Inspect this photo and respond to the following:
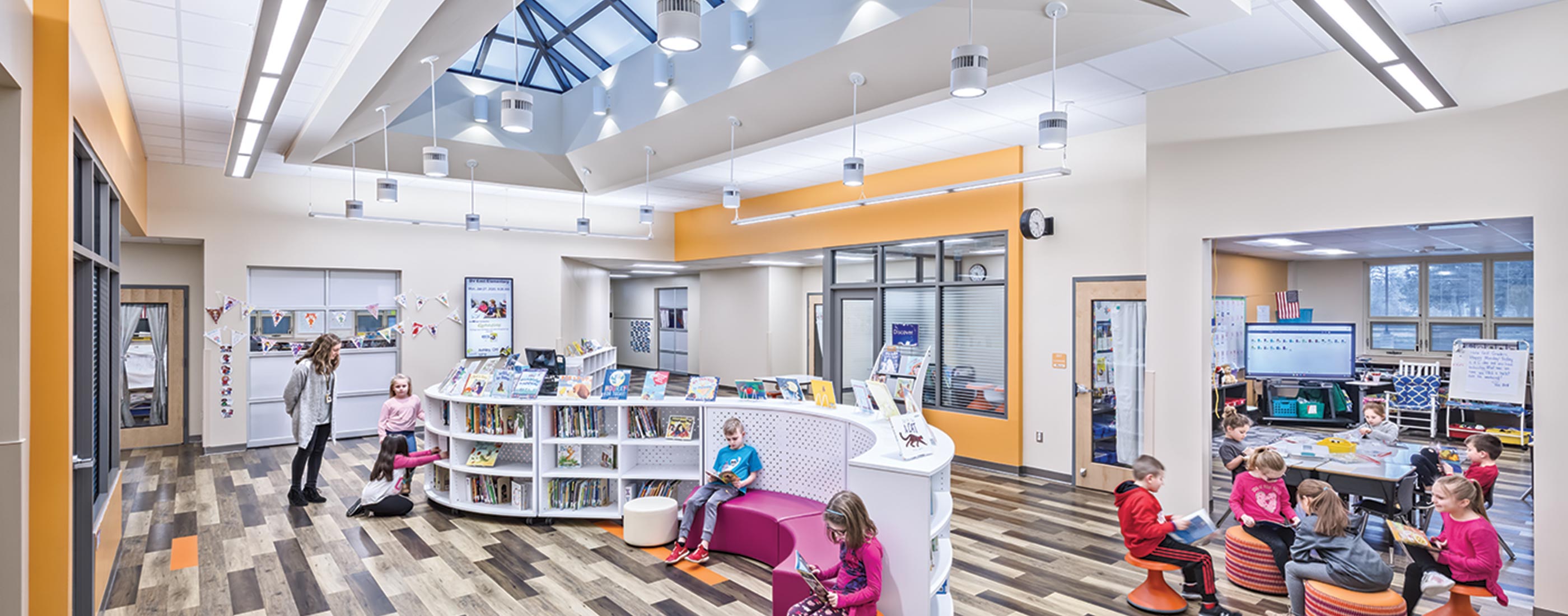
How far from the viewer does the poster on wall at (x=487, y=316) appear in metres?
9.93

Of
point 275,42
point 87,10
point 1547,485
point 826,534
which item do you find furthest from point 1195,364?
point 87,10

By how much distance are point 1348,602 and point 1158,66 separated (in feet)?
11.2

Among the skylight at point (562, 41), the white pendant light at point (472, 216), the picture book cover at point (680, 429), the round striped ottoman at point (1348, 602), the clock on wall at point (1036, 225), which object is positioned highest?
the skylight at point (562, 41)

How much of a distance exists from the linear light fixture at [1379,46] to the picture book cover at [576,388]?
4.92 meters

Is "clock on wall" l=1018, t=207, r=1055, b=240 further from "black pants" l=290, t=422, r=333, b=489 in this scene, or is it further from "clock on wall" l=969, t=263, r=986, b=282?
"black pants" l=290, t=422, r=333, b=489

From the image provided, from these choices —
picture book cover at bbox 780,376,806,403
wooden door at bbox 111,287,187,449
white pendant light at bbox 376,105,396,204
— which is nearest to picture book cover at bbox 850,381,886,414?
picture book cover at bbox 780,376,806,403

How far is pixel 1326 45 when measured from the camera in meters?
4.53

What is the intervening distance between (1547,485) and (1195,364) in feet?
6.20

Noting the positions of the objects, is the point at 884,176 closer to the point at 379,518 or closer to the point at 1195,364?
the point at 1195,364

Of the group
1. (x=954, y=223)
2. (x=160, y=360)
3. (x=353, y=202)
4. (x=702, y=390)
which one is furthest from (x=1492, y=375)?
(x=160, y=360)

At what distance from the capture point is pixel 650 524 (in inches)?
200

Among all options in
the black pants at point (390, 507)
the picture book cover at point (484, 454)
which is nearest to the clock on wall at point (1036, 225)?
the picture book cover at point (484, 454)

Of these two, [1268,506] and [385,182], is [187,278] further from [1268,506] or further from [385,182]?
[1268,506]

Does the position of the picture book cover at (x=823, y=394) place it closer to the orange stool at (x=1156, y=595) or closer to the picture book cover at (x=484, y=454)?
the orange stool at (x=1156, y=595)
